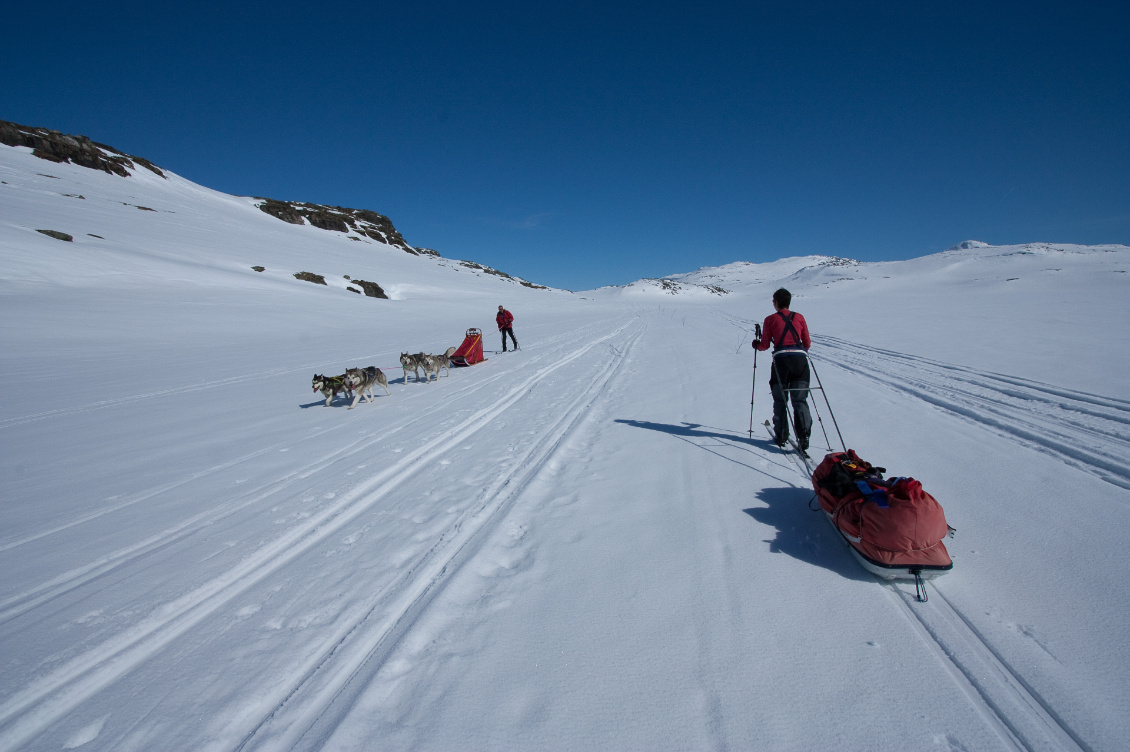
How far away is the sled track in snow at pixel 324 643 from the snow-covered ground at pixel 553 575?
17mm

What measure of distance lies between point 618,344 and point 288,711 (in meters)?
14.7

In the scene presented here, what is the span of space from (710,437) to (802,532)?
7.48ft

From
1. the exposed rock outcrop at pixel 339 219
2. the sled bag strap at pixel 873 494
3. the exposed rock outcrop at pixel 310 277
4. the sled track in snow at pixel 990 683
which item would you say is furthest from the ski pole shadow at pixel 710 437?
the exposed rock outcrop at pixel 339 219

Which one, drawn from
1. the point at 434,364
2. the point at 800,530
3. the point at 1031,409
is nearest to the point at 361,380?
the point at 434,364

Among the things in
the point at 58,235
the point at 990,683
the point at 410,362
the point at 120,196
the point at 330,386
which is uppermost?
the point at 120,196

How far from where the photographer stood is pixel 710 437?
5.65 meters

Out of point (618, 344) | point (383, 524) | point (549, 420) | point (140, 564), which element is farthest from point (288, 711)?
point (618, 344)

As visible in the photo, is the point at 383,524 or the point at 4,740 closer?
the point at 4,740

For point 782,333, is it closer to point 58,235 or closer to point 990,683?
point 990,683

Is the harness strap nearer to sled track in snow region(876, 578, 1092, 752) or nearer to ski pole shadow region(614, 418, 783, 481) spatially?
ski pole shadow region(614, 418, 783, 481)

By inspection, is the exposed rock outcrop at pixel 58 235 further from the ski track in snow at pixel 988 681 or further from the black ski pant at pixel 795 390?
the ski track in snow at pixel 988 681

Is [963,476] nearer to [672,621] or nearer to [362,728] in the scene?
[672,621]

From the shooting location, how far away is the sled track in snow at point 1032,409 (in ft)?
14.6

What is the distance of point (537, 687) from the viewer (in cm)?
214
